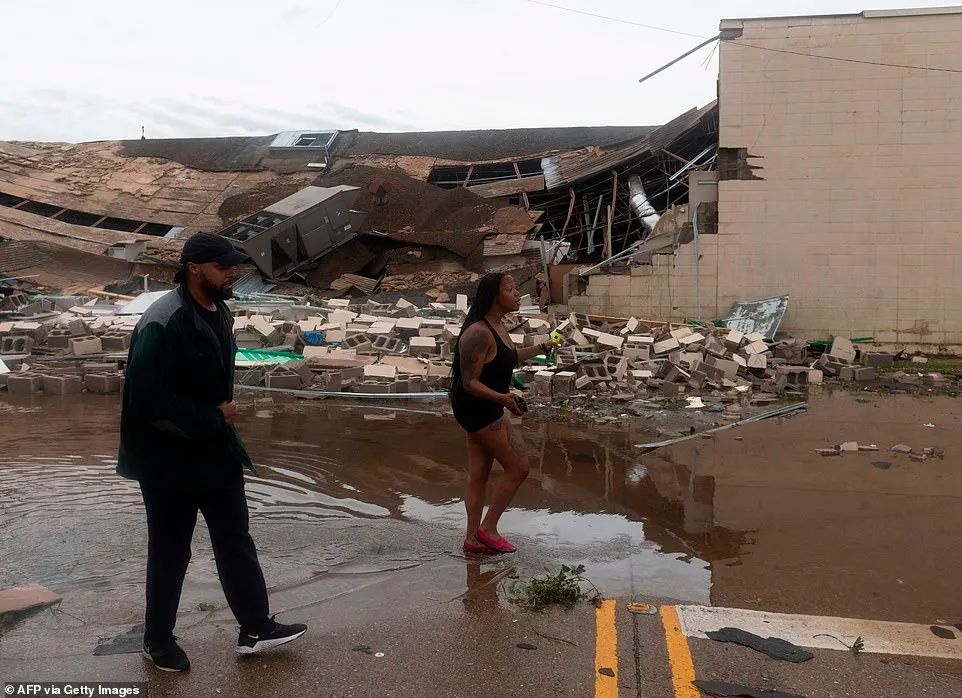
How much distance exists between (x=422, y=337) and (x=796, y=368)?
224 inches

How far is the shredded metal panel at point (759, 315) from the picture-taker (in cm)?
1605

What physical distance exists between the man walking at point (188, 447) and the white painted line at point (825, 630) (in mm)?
1866

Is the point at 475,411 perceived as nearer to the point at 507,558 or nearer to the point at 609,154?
the point at 507,558

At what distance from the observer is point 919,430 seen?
923cm

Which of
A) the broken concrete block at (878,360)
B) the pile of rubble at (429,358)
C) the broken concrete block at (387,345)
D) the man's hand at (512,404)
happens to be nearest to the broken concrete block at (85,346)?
the pile of rubble at (429,358)

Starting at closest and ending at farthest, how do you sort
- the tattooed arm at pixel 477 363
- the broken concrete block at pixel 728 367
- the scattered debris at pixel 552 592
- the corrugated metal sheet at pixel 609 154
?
the scattered debris at pixel 552 592 < the tattooed arm at pixel 477 363 < the broken concrete block at pixel 728 367 < the corrugated metal sheet at pixel 609 154

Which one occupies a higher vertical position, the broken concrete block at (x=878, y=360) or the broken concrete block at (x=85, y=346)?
the broken concrete block at (x=85, y=346)

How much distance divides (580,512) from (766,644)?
7.91ft

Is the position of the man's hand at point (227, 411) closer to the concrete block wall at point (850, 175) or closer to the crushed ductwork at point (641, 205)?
the concrete block wall at point (850, 175)

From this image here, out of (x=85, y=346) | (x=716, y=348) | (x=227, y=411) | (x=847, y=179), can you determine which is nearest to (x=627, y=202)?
(x=847, y=179)

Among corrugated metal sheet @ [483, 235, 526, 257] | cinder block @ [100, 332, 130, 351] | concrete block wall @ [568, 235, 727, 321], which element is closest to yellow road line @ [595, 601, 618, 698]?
cinder block @ [100, 332, 130, 351]

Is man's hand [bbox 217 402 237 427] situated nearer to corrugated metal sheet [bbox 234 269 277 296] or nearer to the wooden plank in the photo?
corrugated metal sheet [bbox 234 269 277 296]

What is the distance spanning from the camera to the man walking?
334cm

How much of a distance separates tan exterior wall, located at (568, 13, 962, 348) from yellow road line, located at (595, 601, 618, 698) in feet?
45.7
